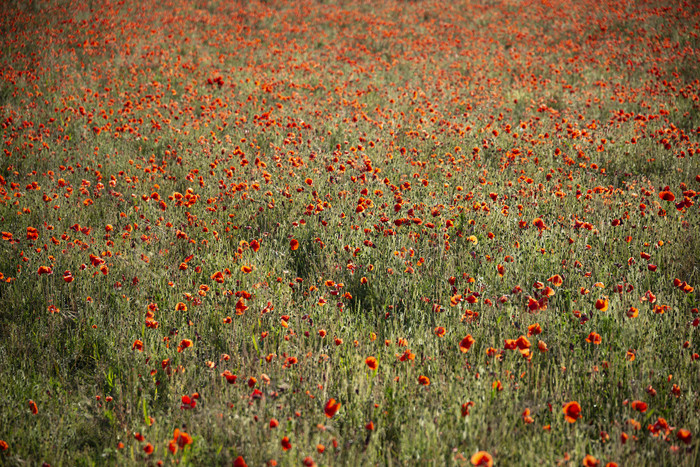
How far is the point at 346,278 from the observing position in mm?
3262

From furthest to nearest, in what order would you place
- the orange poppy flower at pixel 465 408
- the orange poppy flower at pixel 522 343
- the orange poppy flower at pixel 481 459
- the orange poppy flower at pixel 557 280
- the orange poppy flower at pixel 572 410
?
1. the orange poppy flower at pixel 557 280
2. the orange poppy flower at pixel 522 343
3. the orange poppy flower at pixel 465 408
4. the orange poppy flower at pixel 572 410
5. the orange poppy flower at pixel 481 459

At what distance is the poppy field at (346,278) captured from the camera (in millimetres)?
1993

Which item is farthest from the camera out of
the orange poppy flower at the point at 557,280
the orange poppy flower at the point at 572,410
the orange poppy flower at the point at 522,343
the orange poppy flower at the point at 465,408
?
the orange poppy flower at the point at 557,280

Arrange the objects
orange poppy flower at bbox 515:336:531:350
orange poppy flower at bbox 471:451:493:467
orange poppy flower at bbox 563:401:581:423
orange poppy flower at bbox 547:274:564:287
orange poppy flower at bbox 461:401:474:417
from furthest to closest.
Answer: orange poppy flower at bbox 547:274:564:287
orange poppy flower at bbox 515:336:531:350
orange poppy flower at bbox 461:401:474:417
orange poppy flower at bbox 563:401:581:423
orange poppy flower at bbox 471:451:493:467

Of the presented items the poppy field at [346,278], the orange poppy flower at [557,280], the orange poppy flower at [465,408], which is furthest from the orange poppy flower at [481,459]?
the orange poppy flower at [557,280]

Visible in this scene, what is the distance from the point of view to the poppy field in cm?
199

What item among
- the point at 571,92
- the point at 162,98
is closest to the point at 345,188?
the point at 162,98

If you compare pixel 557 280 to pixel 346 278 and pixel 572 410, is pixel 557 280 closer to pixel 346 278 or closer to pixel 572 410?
pixel 572 410

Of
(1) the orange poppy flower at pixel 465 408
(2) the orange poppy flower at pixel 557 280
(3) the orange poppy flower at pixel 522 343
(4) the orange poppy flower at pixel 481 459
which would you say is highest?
(2) the orange poppy flower at pixel 557 280

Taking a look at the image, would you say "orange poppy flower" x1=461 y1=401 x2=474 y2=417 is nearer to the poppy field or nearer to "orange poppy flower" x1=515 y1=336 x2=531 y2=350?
the poppy field

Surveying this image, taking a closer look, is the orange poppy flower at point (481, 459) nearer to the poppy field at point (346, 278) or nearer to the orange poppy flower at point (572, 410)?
the poppy field at point (346, 278)

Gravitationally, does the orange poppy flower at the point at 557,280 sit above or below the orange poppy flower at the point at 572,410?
above

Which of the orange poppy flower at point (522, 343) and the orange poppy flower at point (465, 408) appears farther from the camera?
the orange poppy flower at point (522, 343)

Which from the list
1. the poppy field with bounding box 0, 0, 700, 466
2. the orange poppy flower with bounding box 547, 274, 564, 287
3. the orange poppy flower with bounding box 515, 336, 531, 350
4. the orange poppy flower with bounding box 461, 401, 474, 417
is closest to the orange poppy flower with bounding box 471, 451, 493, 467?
the poppy field with bounding box 0, 0, 700, 466
